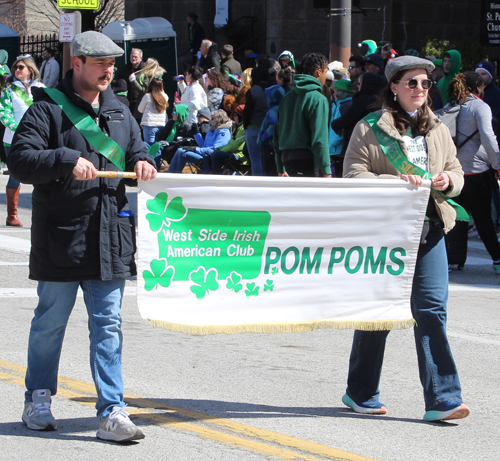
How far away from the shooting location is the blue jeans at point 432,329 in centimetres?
464

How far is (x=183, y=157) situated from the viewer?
14.7 metres

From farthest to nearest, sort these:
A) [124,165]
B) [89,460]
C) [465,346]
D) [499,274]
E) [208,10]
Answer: [208,10] → [499,274] → [465,346] → [124,165] → [89,460]

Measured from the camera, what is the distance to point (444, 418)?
4.62m

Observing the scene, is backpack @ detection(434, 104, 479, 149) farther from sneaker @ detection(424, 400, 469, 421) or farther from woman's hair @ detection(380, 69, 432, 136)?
sneaker @ detection(424, 400, 469, 421)

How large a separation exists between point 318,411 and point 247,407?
0.39 meters

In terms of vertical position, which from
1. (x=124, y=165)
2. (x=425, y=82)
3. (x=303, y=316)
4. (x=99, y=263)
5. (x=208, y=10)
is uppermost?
(x=208, y=10)

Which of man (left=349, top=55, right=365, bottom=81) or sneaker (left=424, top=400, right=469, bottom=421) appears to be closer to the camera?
sneaker (left=424, top=400, right=469, bottom=421)

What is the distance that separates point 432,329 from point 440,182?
2.54 ft

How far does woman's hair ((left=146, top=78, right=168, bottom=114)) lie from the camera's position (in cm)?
1636

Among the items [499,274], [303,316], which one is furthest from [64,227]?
[499,274]

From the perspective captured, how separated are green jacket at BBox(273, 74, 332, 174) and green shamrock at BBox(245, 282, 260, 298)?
4356 mm

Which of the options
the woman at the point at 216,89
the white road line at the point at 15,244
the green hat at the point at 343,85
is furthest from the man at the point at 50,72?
the green hat at the point at 343,85

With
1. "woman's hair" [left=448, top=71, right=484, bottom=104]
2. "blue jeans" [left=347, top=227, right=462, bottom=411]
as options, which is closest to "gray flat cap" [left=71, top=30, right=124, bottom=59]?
"blue jeans" [left=347, top=227, right=462, bottom=411]

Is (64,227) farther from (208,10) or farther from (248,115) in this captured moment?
(208,10)
